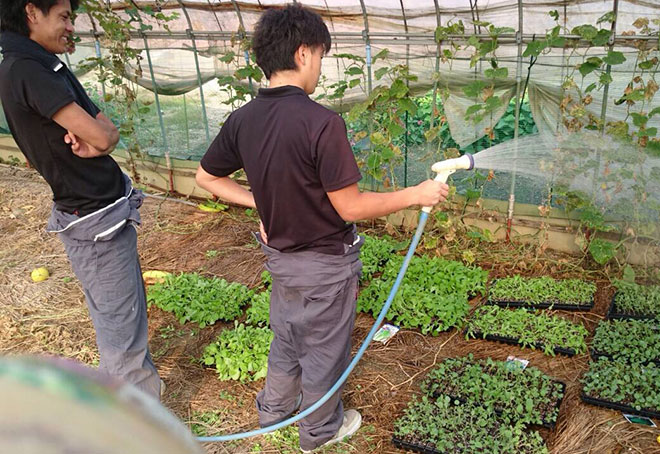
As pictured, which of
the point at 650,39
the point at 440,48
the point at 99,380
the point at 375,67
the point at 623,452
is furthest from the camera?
the point at 375,67

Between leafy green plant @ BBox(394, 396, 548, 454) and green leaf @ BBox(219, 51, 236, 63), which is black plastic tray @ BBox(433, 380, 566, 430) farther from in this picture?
green leaf @ BBox(219, 51, 236, 63)

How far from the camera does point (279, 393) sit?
9.38 feet

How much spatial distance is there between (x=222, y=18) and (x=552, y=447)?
202 inches

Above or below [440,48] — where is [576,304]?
below

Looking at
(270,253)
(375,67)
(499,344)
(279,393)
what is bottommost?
(499,344)

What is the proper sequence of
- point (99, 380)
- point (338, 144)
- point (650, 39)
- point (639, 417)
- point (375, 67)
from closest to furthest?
point (99, 380)
point (338, 144)
point (639, 417)
point (650, 39)
point (375, 67)

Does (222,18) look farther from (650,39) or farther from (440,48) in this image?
(650,39)

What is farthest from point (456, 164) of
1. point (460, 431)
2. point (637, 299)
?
point (637, 299)

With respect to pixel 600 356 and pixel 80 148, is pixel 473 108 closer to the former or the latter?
pixel 600 356

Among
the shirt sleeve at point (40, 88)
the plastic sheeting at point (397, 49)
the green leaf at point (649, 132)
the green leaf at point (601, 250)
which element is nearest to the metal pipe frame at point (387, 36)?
the plastic sheeting at point (397, 49)

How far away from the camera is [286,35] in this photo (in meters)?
2.09

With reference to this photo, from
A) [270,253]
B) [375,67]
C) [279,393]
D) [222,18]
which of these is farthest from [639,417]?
[222,18]

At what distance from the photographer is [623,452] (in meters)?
2.75

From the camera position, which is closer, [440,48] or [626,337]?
[626,337]
